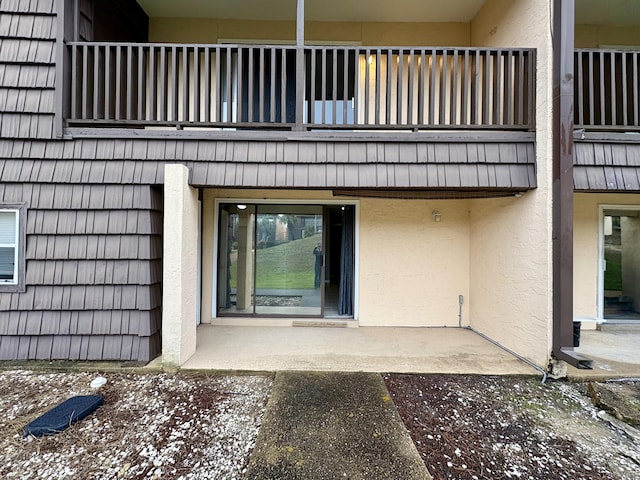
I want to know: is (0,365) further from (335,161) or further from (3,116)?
(335,161)

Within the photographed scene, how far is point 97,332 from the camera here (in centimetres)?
331

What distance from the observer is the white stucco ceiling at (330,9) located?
4.39 metres

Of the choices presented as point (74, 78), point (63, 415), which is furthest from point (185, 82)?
point (63, 415)

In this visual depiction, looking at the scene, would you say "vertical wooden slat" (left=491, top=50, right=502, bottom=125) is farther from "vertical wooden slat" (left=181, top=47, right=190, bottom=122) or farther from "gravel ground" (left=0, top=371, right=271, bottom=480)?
"gravel ground" (left=0, top=371, right=271, bottom=480)

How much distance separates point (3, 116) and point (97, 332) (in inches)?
100

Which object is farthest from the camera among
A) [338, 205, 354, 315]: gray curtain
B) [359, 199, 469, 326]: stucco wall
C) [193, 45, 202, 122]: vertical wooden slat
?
[338, 205, 354, 315]: gray curtain

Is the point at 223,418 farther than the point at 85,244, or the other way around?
the point at 85,244

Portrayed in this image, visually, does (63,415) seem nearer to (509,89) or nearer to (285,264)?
(285,264)

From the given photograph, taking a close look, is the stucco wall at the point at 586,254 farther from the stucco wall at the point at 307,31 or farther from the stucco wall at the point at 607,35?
the stucco wall at the point at 307,31

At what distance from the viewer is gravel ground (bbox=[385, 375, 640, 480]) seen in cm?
195

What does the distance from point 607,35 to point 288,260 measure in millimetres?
6189

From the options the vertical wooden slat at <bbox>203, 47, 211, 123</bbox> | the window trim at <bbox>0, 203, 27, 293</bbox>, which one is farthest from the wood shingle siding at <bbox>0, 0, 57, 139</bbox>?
the vertical wooden slat at <bbox>203, 47, 211, 123</bbox>

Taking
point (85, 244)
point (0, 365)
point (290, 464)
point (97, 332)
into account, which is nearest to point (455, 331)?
point (290, 464)

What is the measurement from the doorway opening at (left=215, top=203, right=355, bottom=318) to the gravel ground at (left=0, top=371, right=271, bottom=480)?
1.95 metres
